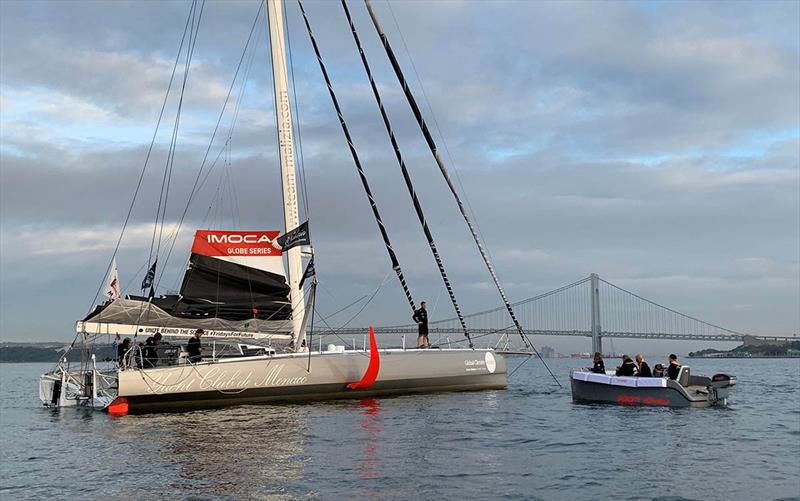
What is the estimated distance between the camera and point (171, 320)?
2128cm

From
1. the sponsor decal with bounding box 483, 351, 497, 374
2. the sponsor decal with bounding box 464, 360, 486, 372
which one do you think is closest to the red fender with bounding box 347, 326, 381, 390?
the sponsor decal with bounding box 464, 360, 486, 372

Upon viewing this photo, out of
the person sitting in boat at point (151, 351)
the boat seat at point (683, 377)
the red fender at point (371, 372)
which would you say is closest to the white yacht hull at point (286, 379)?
the red fender at point (371, 372)

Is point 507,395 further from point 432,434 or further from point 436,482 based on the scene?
point 436,482

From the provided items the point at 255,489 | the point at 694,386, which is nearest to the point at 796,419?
the point at 694,386

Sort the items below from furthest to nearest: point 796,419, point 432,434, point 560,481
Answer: point 796,419, point 432,434, point 560,481

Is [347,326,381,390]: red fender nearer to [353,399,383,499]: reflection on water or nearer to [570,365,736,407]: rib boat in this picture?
[353,399,383,499]: reflection on water

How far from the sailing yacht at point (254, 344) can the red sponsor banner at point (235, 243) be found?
0.10ft

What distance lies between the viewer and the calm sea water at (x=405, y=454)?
34.5 feet

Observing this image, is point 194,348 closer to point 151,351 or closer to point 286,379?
point 151,351

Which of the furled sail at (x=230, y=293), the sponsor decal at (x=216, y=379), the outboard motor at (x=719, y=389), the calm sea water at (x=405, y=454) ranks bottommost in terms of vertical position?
the calm sea water at (x=405, y=454)

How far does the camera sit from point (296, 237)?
70.1 feet

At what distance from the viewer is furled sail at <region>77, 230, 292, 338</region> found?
2159cm

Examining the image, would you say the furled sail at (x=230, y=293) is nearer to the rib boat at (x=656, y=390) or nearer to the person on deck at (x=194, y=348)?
the person on deck at (x=194, y=348)

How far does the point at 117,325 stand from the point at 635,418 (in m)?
13.6
